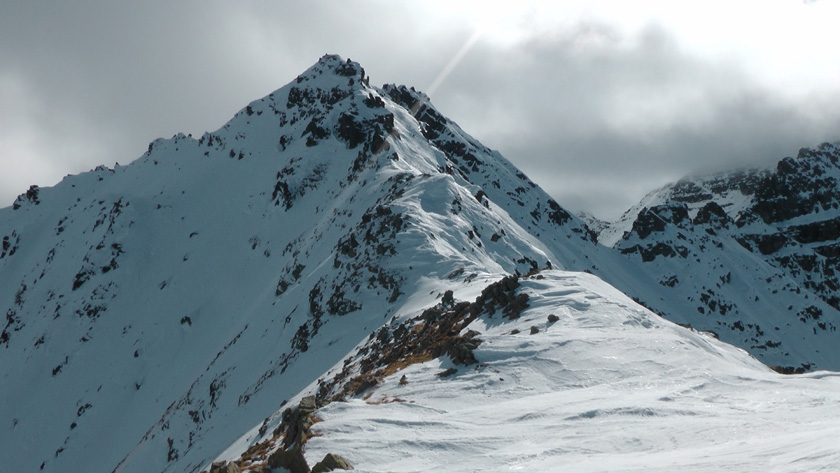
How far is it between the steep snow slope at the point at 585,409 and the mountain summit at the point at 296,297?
A: 0.58 ft

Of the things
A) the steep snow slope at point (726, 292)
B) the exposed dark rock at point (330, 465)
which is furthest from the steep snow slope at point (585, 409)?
the steep snow slope at point (726, 292)

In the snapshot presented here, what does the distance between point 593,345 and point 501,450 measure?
8876 millimetres

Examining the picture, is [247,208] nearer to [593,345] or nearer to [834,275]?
[593,345]

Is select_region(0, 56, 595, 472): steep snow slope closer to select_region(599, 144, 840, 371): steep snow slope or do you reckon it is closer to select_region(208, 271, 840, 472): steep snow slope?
select_region(208, 271, 840, 472): steep snow slope

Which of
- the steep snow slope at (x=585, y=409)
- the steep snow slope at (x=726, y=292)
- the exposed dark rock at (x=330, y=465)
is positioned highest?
the steep snow slope at (x=726, y=292)

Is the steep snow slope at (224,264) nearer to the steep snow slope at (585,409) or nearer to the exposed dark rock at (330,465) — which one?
the steep snow slope at (585,409)

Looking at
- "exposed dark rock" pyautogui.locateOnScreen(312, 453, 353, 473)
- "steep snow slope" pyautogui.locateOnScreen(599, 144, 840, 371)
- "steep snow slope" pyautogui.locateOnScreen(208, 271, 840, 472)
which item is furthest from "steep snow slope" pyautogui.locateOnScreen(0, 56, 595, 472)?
"steep snow slope" pyautogui.locateOnScreen(599, 144, 840, 371)

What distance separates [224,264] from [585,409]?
7330 cm

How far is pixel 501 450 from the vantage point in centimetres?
1468

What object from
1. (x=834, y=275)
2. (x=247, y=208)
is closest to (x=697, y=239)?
(x=834, y=275)

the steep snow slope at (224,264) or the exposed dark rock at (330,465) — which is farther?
the steep snow slope at (224,264)

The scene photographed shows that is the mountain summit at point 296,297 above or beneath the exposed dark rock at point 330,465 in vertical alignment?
above

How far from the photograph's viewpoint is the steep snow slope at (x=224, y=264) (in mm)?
45363

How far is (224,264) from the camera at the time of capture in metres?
83.0
